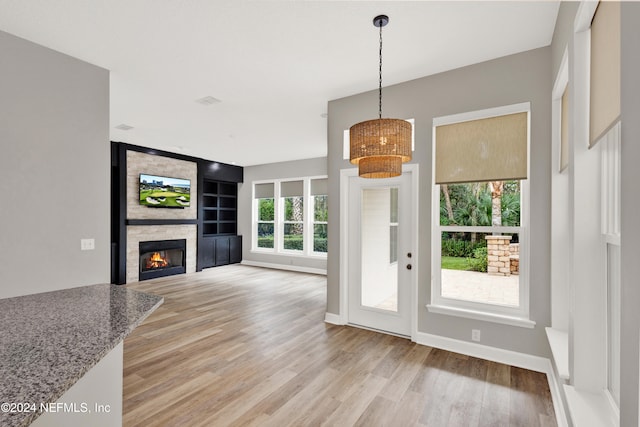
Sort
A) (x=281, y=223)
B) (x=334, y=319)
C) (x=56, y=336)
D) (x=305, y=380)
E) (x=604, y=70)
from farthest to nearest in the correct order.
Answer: (x=281, y=223), (x=334, y=319), (x=305, y=380), (x=604, y=70), (x=56, y=336)

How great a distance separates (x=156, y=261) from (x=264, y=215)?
308cm

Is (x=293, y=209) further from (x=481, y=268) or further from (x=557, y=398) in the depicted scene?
(x=557, y=398)

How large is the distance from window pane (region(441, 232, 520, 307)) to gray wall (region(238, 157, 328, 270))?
4.50 m

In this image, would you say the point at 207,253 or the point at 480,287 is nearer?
the point at 480,287

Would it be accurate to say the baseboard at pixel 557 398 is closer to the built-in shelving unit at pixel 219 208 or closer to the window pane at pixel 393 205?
the window pane at pixel 393 205

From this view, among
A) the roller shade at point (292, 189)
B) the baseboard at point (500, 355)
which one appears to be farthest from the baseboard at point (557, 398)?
the roller shade at point (292, 189)

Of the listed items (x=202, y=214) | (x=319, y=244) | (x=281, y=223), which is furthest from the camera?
(x=281, y=223)

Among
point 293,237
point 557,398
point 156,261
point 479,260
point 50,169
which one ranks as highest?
point 50,169

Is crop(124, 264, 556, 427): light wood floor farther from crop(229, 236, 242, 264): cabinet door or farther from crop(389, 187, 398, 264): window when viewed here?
crop(229, 236, 242, 264): cabinet door

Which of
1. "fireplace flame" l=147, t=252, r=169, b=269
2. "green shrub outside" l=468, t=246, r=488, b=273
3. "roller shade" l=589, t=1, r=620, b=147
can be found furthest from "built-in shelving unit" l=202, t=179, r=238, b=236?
"roller shade" l=589, t=1, r=620, b=147

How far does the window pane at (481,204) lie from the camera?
3.07m

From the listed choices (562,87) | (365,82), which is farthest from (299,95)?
(562,87)

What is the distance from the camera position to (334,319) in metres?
4.08

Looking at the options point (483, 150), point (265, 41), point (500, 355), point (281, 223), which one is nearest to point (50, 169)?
point (265, 41)
